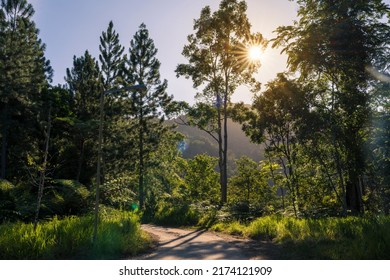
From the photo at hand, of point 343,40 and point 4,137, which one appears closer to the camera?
point 343,40

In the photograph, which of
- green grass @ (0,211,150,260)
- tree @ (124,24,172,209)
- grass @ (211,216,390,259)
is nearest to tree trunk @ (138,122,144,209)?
tree @ (124,24,172,209)

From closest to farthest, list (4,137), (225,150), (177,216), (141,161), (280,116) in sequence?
(280,116) → (177,216) → (225,150) → (4,137) → (141,161)

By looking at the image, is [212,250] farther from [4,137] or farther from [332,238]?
[4,137]

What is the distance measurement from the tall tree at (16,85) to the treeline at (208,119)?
11 centimetres

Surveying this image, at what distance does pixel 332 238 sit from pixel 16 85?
26399 millimetres

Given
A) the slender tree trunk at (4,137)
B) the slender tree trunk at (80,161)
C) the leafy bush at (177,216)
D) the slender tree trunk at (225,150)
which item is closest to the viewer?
the leafy bush at (177,216)

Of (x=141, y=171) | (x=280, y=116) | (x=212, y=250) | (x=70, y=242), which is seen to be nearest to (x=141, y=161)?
(x=141, y=171)

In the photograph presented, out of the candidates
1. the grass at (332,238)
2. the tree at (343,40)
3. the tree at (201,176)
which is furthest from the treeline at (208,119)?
the tree at (201,176)

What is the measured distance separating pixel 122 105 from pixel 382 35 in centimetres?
2339

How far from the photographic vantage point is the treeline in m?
13.3

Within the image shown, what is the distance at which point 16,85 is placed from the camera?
87.2ft

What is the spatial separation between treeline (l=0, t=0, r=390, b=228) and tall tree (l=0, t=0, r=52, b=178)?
0.11m

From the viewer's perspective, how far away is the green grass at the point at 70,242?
31.2 feet

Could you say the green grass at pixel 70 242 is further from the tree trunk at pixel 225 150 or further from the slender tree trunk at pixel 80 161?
the slender tree trunk at pixel 80 161
